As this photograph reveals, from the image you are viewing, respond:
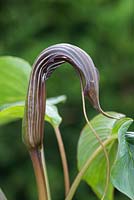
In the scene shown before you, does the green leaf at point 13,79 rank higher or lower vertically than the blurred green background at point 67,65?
higher

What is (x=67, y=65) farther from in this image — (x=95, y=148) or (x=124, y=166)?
(x=124, y=166)

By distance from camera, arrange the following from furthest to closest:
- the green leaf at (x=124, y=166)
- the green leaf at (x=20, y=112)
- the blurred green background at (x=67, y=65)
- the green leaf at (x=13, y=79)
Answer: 1. the blurred green background at (x=67, y=65)
2. the green leaf at (x=13, y=79)
3. the green leaf at (x=20, y=112)
4. the green leaf at (x=124, y=166)

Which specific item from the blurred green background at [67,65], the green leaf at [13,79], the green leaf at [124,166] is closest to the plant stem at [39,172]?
the green leaf at [124,166]

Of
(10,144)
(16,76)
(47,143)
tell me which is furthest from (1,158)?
(16,76)

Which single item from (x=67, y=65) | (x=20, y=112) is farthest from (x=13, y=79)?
(x=67, y=65)

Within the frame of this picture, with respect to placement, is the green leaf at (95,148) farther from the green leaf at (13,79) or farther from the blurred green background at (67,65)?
the blurred green background at (67,65)

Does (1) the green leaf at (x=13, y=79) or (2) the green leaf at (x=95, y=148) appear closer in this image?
(2) the green leaf at (x=95, y=148)

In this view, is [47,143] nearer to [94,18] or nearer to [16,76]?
[94,18]
